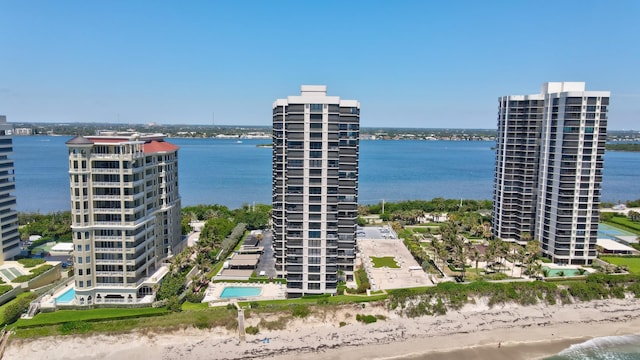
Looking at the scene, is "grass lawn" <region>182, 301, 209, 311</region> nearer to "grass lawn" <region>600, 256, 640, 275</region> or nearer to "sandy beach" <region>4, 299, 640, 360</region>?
"sandy beach" <region>4, 299, 640, 360</region>

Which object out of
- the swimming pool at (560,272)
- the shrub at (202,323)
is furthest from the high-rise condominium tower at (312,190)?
the swimming pool at (560,272)

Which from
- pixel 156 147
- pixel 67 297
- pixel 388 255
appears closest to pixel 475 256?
Result: pixel 388 255

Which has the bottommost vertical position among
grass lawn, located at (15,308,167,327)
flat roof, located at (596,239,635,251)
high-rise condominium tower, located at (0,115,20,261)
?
grass lawn, located at (15,308,167,327)

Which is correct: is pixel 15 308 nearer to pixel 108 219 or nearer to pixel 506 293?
pixel 108 219

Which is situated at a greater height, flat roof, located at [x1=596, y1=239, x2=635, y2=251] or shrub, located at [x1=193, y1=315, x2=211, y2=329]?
flat roof, located at [x1=596, y1=239, x2=635, y2=251]

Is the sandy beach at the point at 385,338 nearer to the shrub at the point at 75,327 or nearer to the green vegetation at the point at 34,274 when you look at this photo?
the shrub at the point at 75,327

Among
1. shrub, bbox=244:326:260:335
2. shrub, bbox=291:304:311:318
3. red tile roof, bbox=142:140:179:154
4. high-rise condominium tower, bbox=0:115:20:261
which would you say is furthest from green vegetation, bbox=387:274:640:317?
high-rise condominium tower, bbox=0:115:20:261
